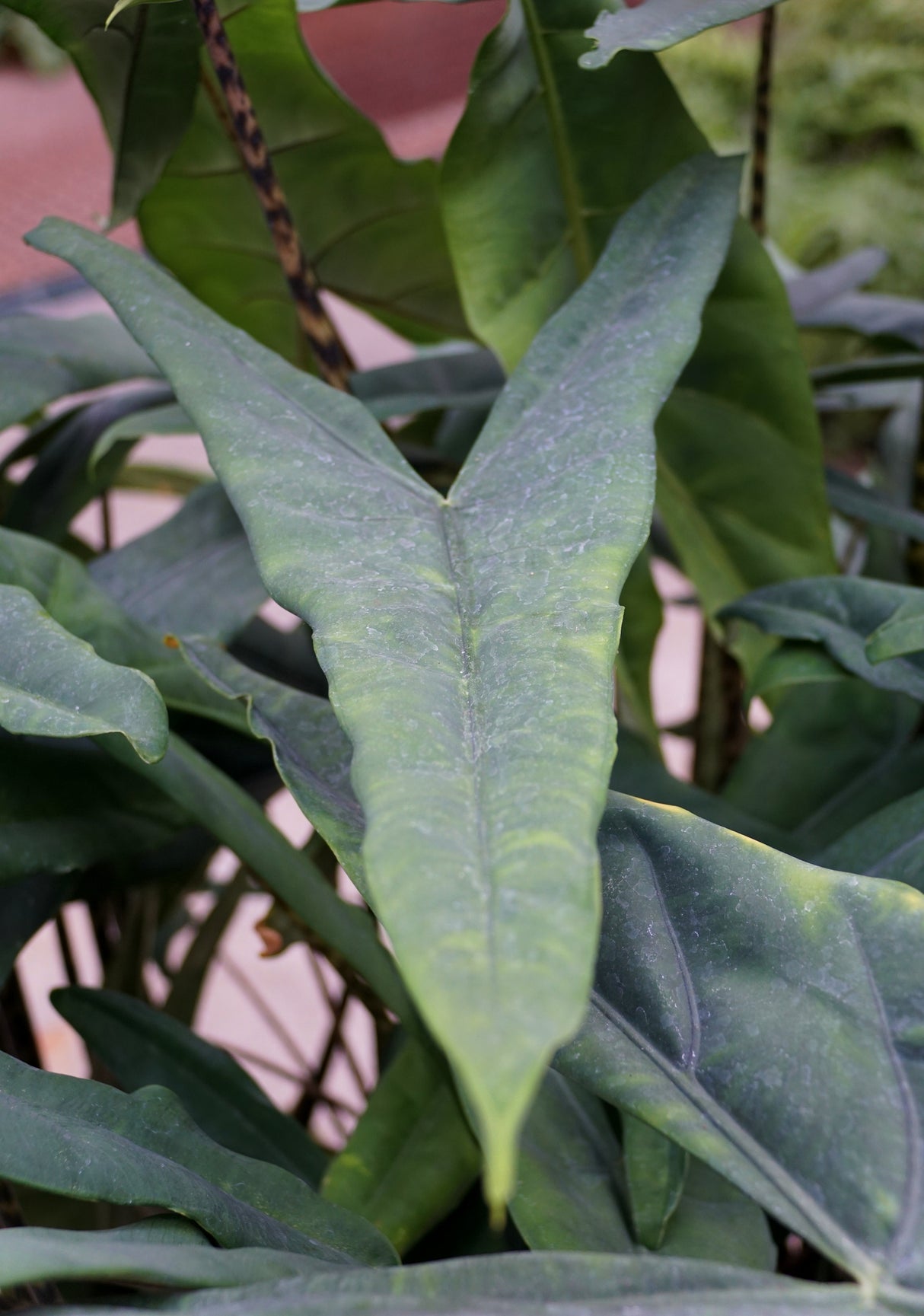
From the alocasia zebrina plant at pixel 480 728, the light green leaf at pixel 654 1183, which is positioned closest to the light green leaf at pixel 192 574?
the alocasia zebrina plant at pixel 480 728

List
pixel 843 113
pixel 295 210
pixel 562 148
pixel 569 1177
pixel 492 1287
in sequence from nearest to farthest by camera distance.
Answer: pixel 492 1287, pixel 569 1177, pixel 562 148, pixel 295 210, pixel 843 113

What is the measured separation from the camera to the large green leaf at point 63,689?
0.23m

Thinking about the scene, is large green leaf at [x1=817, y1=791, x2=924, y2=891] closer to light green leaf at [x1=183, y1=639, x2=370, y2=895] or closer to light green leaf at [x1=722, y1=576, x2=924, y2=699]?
light green leaf at [x1=722, y1=576, x2=924, y2=699]

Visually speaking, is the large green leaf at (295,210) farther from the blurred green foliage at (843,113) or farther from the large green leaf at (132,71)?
the blurred green foliage at (843,113)

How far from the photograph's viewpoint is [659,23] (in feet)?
0.95

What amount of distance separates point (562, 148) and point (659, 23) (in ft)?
A: 0.35

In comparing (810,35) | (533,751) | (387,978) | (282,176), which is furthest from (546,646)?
(810,35)

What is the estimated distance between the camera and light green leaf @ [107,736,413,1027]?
1.03 ft

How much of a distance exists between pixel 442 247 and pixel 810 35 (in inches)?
143

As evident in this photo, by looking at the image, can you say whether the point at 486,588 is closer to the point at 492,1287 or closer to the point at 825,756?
the point at 492,1287

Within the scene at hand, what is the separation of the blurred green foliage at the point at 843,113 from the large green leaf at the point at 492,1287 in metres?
3.39

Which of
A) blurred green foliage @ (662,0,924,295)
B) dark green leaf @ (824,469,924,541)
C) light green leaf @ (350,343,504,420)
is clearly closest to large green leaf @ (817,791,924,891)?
dark green leaf @ (824,469,924,541)

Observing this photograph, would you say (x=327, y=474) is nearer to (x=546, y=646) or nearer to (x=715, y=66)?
(x=546, y=646)

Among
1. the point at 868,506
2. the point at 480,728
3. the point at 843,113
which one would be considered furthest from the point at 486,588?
the point at 843,113
